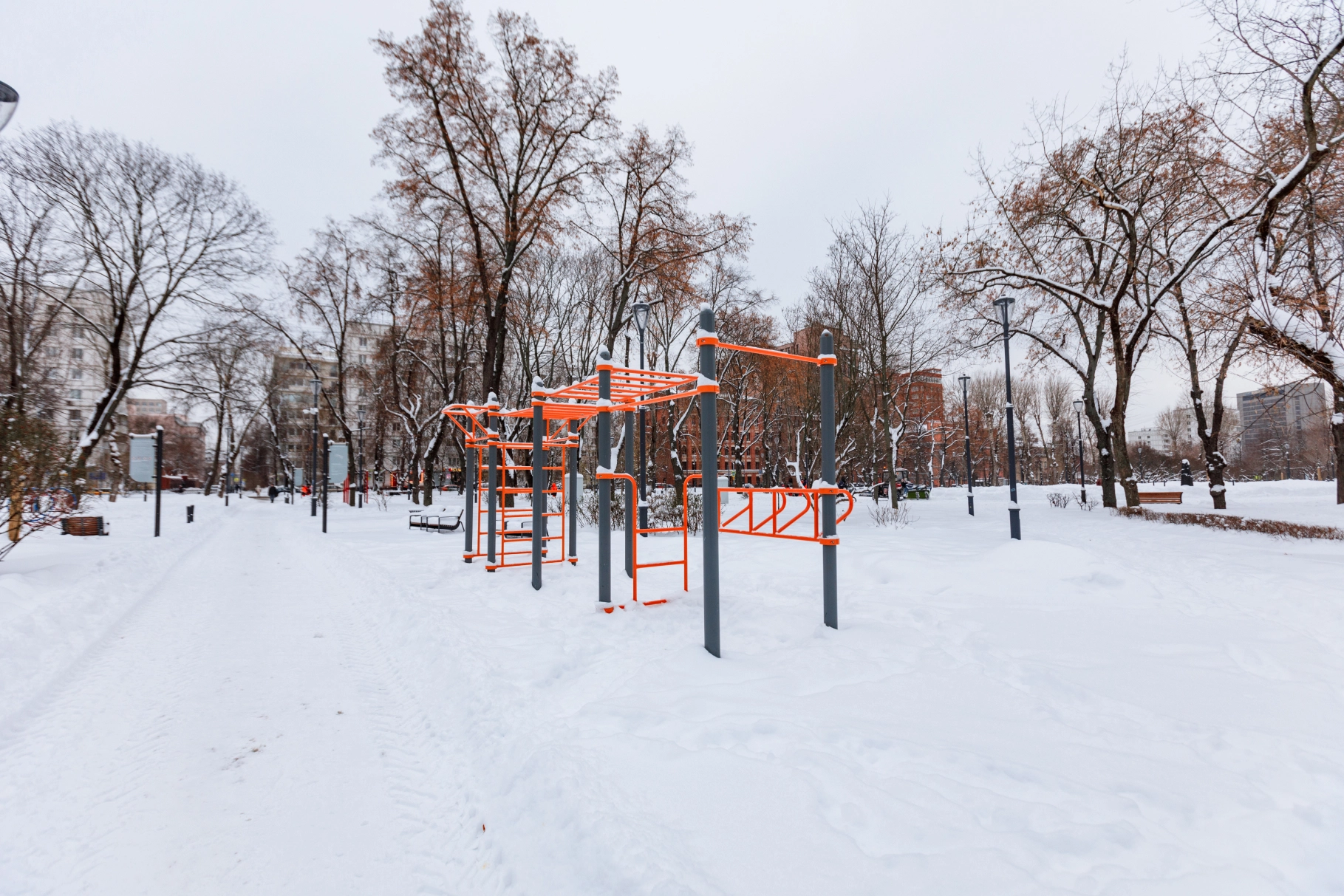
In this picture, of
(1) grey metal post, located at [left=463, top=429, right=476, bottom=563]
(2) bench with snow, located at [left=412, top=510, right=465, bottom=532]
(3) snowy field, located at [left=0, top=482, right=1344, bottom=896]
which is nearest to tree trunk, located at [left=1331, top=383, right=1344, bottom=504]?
(3) snowy field, located at [left=0, top=482, right=1344, bottom=896]

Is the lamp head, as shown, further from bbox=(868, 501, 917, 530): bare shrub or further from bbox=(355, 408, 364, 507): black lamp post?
bbox=(355, 408, 364, 507): black lamp post

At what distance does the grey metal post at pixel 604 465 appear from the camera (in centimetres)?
638

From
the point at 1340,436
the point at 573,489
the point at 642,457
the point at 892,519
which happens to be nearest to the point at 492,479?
the point at 573,489

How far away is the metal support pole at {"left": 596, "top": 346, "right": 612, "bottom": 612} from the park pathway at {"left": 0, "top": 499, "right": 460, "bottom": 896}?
2355 mm

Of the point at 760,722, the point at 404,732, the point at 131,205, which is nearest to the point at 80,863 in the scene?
the point at 404,732

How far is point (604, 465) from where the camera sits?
706cm

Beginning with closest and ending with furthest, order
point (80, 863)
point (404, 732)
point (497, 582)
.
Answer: point (80, 863)
point (404, 732)
point (497, 582)

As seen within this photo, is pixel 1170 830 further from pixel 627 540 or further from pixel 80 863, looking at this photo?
pixel 627 540

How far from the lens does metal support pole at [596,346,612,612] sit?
638cm

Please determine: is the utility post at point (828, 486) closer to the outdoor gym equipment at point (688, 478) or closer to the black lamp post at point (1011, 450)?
the outdoor gym equipment at point (688, 478)

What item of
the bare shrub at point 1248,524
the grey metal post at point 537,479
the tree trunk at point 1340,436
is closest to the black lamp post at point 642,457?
the grey metal post at point 537,479

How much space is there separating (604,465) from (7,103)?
5418 millimetres

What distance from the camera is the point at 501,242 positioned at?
61.0ft

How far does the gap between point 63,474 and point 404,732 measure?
9084mm
